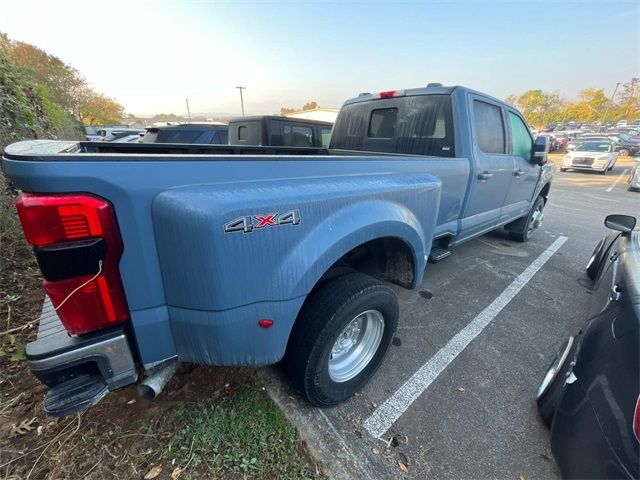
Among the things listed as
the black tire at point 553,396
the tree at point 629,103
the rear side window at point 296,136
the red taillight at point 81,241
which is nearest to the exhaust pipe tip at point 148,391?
the red taillight at point 81,241

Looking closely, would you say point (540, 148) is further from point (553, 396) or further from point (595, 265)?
point (553, 396)

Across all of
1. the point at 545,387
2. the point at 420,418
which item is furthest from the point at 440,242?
the point at 420,418

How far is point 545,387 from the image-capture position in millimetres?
1977

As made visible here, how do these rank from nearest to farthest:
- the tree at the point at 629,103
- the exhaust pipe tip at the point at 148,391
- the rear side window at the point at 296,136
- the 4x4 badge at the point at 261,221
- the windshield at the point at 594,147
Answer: the 4x4 badge at the point at 261,221 → the exhaust pipe tip at the point at 148,391 → the rear side window at the point at 296,136 → the windshield at the point at 594,147 → the tree at the point at 629,103

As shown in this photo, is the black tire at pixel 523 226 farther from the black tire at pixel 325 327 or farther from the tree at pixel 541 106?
the tree at pixel 541 106

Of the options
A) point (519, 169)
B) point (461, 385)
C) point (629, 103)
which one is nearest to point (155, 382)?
point (461, 385)

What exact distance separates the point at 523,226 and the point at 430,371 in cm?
394

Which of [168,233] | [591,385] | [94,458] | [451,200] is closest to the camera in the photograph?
[168,233]

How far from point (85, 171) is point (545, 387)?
274cm

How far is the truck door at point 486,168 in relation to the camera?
3084mm

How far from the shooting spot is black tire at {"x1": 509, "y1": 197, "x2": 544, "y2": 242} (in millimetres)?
5059

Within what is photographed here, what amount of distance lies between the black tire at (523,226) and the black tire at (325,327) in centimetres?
431

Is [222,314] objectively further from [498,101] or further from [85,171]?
[498,101]

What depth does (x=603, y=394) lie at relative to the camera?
1.32 m
